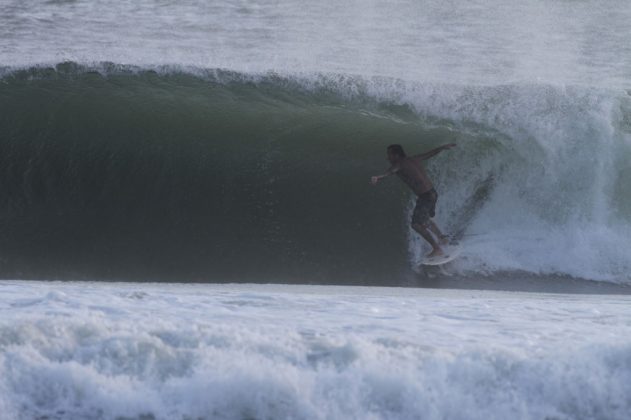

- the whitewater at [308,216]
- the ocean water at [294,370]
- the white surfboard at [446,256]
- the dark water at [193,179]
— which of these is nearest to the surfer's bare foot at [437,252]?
the white surfboard at [446,256]

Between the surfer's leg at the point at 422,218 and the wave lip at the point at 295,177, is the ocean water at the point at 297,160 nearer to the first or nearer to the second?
the wave lip at the point at 295,177

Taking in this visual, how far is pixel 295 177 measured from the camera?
8.89m

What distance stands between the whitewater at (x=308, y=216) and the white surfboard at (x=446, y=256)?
19 centimetres

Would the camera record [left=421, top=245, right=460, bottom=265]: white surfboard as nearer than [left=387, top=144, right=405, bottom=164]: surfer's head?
No

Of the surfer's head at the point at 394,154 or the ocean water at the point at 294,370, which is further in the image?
the surfer's head at the point at 394,154

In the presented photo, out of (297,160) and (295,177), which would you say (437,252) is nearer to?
(295,177)

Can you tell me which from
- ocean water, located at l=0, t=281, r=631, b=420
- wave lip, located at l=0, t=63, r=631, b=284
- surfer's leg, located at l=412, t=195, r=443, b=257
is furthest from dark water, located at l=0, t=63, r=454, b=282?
ocean water, located at l=0, t=281, r=631, b=420

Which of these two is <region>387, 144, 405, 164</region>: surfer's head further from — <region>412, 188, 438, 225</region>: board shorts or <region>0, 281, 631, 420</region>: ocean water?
<region>0, 281, 631, 420</region>: ocean water

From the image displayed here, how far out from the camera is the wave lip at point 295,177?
815 centimetres

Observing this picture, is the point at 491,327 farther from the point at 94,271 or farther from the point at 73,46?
the point at 73,46

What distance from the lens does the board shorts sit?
763 centimetres

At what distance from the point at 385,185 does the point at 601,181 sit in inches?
89.3

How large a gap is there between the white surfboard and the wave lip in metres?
0.26

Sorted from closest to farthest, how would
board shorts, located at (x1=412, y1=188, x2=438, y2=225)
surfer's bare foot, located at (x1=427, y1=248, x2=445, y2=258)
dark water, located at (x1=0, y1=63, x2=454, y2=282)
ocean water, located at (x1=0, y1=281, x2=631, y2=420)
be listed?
ocean water, located at (x1=0, y1=281, x2=631, y2=420) → board shorts, located at (x1=412, y1=188, x2=438, y2=225) → surfer's bare foot, located at (x1=427, y1=248, x2=445, y2=258) → dark water, located at (x1=0, y1=63, x2=454, y2=282)
